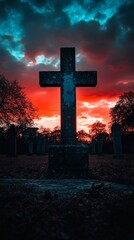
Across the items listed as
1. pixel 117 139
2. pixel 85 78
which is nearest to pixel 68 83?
pixel 85 78

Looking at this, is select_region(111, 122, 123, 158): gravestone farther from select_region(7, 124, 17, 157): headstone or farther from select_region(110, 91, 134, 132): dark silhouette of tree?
select_region(110, 91, 134, 132): dark silhouette of tree

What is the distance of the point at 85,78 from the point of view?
7.59 metres

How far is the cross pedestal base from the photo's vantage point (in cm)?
646

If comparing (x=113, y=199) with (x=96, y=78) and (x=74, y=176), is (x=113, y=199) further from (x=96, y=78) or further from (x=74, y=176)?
(x=96, y=78)

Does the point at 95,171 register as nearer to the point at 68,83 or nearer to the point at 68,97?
the point at 68,97

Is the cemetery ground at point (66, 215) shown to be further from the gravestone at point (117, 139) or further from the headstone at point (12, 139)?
the headstone at point (12, 139)

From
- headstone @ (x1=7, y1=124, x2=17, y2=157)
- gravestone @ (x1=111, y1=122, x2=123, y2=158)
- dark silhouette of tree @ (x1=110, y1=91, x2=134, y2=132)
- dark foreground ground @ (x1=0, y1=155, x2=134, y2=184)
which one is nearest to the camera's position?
dark foreground ground @ (x1=0, y1=155, x2=134, y2=184)

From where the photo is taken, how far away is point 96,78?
7.65m

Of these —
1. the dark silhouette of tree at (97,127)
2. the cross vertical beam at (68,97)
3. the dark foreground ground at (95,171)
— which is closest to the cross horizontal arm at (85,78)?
the cross vertical beam at (68,97)

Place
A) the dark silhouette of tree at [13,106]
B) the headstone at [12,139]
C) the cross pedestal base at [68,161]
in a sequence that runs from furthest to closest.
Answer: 1. the dark silhouette of tree at [13,106]
2. the headstone at [12,139]
3. the cross pedestal base at [68,161]

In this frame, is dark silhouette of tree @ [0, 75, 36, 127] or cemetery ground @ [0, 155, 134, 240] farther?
dark silhouette of tree @ [0, 75, 36, 127]

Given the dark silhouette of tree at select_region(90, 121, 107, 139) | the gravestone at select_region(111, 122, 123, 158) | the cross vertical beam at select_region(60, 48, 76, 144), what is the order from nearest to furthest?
the cross vertical beam at select_region(60, 48, 76, 144) → the gravestone at select_region(111, 122, 123, 158) → the dark silhouette of tree at select_region(90, 121, 107, 139)

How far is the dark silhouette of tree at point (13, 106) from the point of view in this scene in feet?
99.2

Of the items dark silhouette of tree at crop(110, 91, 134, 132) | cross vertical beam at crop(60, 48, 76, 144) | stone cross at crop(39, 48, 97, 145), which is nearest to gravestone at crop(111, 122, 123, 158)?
stone cross at crop(39, 48, 97, 145)
